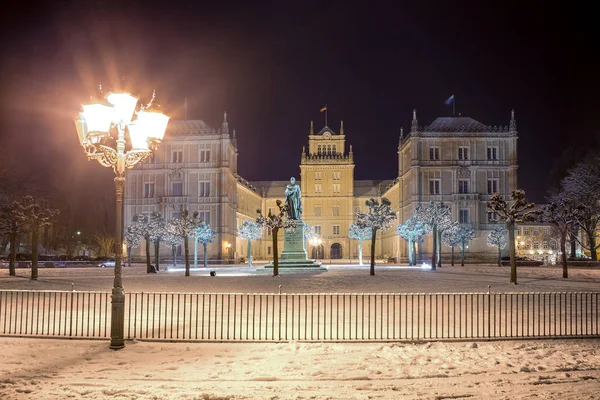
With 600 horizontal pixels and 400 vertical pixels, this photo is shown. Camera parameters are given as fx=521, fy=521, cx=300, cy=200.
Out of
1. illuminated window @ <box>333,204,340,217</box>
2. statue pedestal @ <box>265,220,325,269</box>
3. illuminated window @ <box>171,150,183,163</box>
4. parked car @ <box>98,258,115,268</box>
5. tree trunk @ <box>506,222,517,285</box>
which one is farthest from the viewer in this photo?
illuminated window @ <box>333,204,340,217</box>

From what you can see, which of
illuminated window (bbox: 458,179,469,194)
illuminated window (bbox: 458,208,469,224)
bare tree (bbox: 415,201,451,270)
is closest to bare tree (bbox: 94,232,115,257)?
bare tree (bbox: 415,201,451,270)

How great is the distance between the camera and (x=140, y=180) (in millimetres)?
68562

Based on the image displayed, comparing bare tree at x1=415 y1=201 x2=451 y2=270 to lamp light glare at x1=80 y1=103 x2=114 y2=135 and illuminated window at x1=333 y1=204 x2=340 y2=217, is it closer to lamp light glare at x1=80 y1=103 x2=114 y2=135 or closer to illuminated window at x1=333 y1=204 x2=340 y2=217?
lamp light glare at x1=80 y1=103 x2=114 y2=135

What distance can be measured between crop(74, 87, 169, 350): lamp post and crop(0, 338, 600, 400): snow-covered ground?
90 cm

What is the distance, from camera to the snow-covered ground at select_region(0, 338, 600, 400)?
295 inches

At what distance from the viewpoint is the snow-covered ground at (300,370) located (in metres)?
7.50

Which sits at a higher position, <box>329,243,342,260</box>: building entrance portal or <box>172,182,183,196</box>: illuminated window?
<box>172,182,183,196</box>: illuminated window

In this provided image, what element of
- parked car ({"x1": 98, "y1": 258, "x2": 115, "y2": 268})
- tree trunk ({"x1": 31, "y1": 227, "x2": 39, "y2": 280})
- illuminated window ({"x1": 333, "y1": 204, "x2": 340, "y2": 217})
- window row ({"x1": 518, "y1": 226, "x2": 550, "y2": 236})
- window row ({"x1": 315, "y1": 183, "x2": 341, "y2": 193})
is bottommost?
parked car ({"x1": 98, "y1": 258, "x2": 115, "y2": 268})

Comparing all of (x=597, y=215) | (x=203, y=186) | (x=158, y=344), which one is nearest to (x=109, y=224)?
(x=203, y=186)

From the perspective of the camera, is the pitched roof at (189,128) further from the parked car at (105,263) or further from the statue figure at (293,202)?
the statue figure at (293,202)

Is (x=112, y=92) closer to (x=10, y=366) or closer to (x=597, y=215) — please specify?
(x=10, y=366)

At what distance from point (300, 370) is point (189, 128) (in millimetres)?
64400

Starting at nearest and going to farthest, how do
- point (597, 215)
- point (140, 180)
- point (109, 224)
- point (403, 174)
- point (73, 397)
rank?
point (73, 397) < point (597, 215) < point (140, 180) < point (403, 174) < point (109, 224)

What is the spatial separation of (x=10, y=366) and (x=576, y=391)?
9.14m
